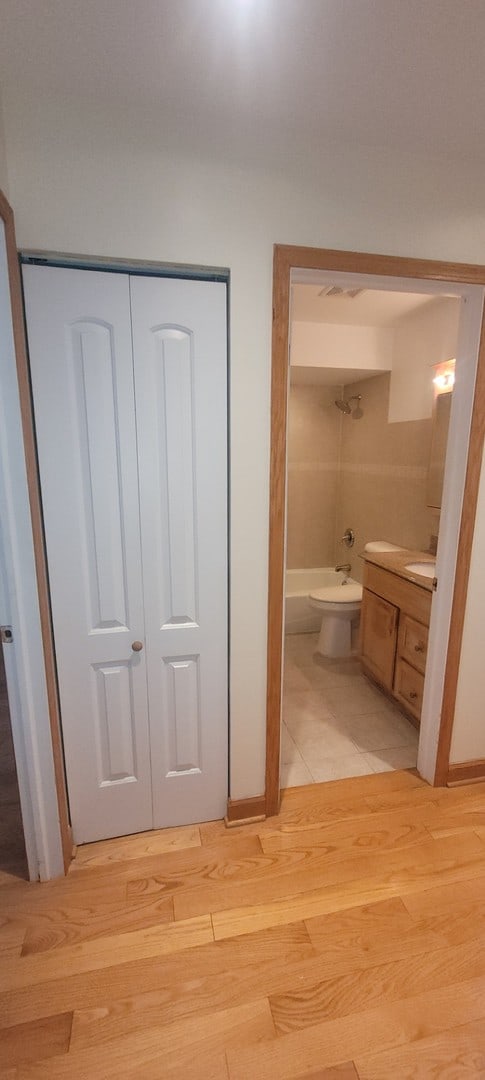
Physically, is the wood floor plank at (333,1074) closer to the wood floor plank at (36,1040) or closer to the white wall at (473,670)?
the wood floor plank at (36,1040)

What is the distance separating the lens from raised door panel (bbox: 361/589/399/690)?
2438 millimetres

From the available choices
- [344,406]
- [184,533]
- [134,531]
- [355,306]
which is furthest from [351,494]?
[134,531]

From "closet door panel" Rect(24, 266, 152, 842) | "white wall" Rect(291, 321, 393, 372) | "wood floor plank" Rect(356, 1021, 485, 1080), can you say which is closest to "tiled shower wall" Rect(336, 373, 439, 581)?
"white wall" Rect(291, 321, 393, 372)

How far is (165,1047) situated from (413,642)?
177cm

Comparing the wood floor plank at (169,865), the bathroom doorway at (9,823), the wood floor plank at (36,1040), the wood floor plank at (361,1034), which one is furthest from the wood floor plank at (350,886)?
the bathroom doorway at (9,823)

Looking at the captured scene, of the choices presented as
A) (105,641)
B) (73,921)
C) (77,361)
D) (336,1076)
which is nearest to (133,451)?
(77,361)

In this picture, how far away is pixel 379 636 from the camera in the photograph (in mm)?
2590

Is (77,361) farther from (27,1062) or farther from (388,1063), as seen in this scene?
(388,1063)

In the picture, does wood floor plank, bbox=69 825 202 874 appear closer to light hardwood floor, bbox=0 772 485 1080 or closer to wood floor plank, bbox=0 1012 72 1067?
light hardwood floor, bbox=0 772 485 1080

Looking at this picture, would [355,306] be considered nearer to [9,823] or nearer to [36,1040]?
[9,823]

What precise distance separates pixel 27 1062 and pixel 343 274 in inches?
93.6

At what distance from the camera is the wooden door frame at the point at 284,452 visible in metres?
1.37

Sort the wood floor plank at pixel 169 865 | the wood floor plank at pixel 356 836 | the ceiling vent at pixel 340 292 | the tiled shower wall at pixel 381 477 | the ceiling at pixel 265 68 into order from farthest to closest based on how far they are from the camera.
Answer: the tiled shower wall at pixel 381 477 < the ceiling vent at pixel 340 292 < the wood floor plank at pixel 356 836 < the wood floor plank at pixel 169 865 < the ceiling at pixel 265 68

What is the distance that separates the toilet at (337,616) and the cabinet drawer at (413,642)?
2.32 ft
